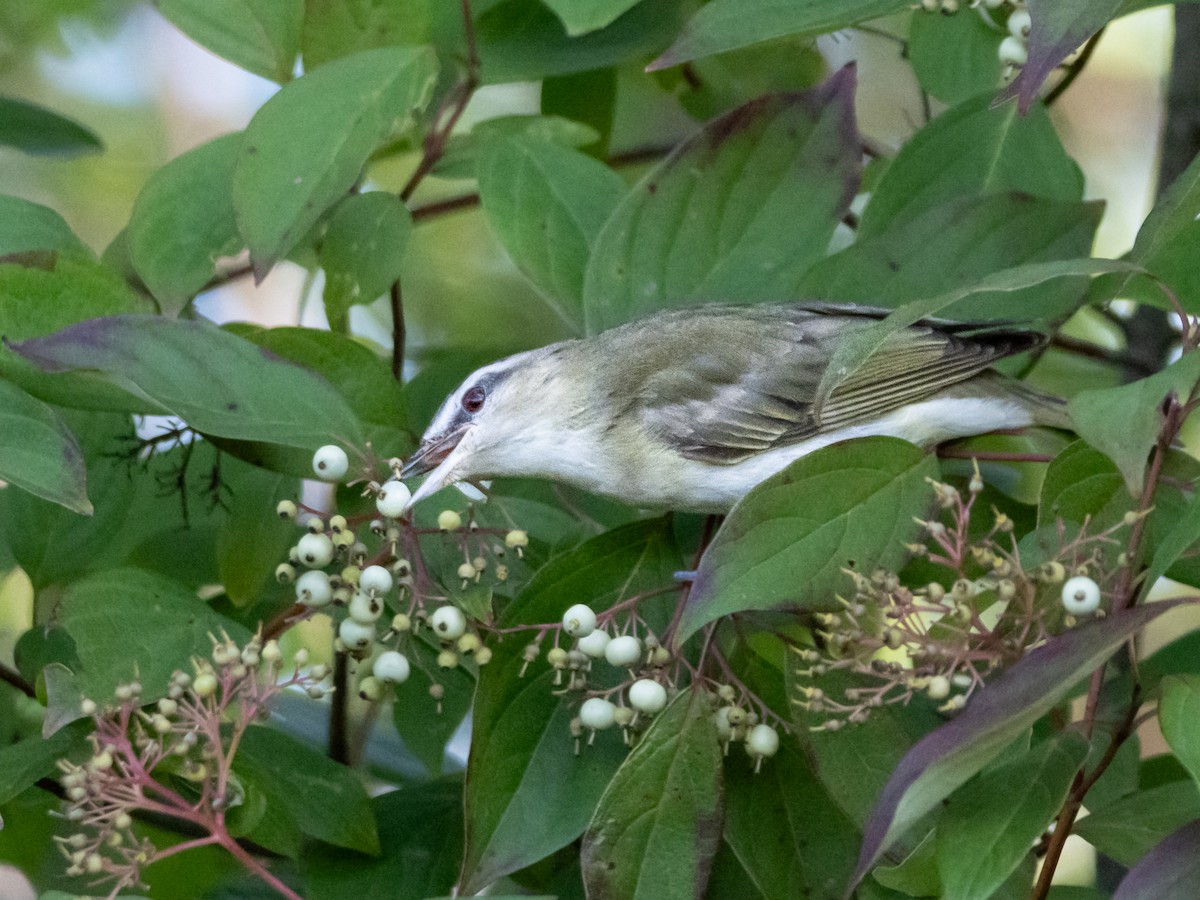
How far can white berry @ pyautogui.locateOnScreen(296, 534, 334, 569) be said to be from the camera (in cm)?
169

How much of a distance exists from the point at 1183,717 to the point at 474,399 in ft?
4.59

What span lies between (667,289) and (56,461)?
40.7 inches

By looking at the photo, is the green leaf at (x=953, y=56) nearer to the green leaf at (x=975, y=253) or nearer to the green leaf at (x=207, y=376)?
the green leaf at (x=975, y=253)

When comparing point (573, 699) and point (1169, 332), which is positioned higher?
point (573, 699)

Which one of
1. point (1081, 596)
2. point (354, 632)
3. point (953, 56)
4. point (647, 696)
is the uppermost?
point (953, 56)

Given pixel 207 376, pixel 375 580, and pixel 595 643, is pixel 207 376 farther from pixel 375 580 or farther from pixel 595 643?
pixel 595 643

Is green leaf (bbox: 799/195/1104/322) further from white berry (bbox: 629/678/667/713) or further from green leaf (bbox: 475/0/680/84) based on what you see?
white berry (bbox: 629/678/667/713)

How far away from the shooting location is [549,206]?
223 cm

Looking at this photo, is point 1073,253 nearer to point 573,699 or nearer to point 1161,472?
point 1161,472

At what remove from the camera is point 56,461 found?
5.32 ft

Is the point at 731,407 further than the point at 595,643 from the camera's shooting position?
Yes

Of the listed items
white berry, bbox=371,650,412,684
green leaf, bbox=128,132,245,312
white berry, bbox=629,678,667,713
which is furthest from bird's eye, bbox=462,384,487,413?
white berry, bbox=629,678,667,713

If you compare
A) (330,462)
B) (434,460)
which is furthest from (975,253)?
(330,462)

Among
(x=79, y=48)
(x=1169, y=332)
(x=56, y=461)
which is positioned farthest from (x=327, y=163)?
(x=79, y=48)
